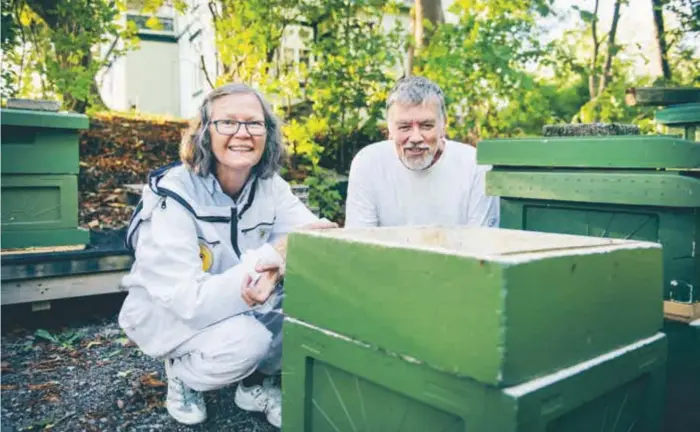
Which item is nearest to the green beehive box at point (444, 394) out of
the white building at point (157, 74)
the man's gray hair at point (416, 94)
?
the man's gray hair at point (416, 94)

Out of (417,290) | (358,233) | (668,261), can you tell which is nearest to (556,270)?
(417,290)

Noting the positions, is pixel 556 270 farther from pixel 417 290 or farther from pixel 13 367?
pixel 13 367

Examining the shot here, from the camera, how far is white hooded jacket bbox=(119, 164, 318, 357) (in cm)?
203

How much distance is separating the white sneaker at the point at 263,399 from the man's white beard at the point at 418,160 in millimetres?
1192

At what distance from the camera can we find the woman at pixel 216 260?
204 centimetres

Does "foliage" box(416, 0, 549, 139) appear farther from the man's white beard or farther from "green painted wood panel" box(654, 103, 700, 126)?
"green painted wood panel" box(654, 103, 700, 126)

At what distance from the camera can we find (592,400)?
1.15m

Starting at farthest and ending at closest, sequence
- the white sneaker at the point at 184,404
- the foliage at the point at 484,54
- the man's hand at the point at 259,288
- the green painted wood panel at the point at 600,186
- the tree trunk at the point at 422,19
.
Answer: the tree trunk at the point at 422,19, the foliage at the point at 484,54, the white sneaker at the point at 184,404, the man's hand at the point at 259,288, the green painted wood panel at the point at 600,186

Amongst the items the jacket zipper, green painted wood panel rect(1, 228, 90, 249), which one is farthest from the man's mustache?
green painted wood panel rect(1, 228, 90, 249)

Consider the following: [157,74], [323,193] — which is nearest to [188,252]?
[323,193]

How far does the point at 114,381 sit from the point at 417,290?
2150 millimetres

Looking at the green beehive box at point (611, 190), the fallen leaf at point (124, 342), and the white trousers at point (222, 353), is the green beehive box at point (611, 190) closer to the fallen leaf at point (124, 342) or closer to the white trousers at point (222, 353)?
Result: the white trousers at point (222, 353)

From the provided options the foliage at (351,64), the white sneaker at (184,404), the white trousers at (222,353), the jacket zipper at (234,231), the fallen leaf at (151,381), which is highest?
the foliage at (351,64)

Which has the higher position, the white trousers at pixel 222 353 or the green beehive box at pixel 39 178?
the green beehive box at pixel 39 178
